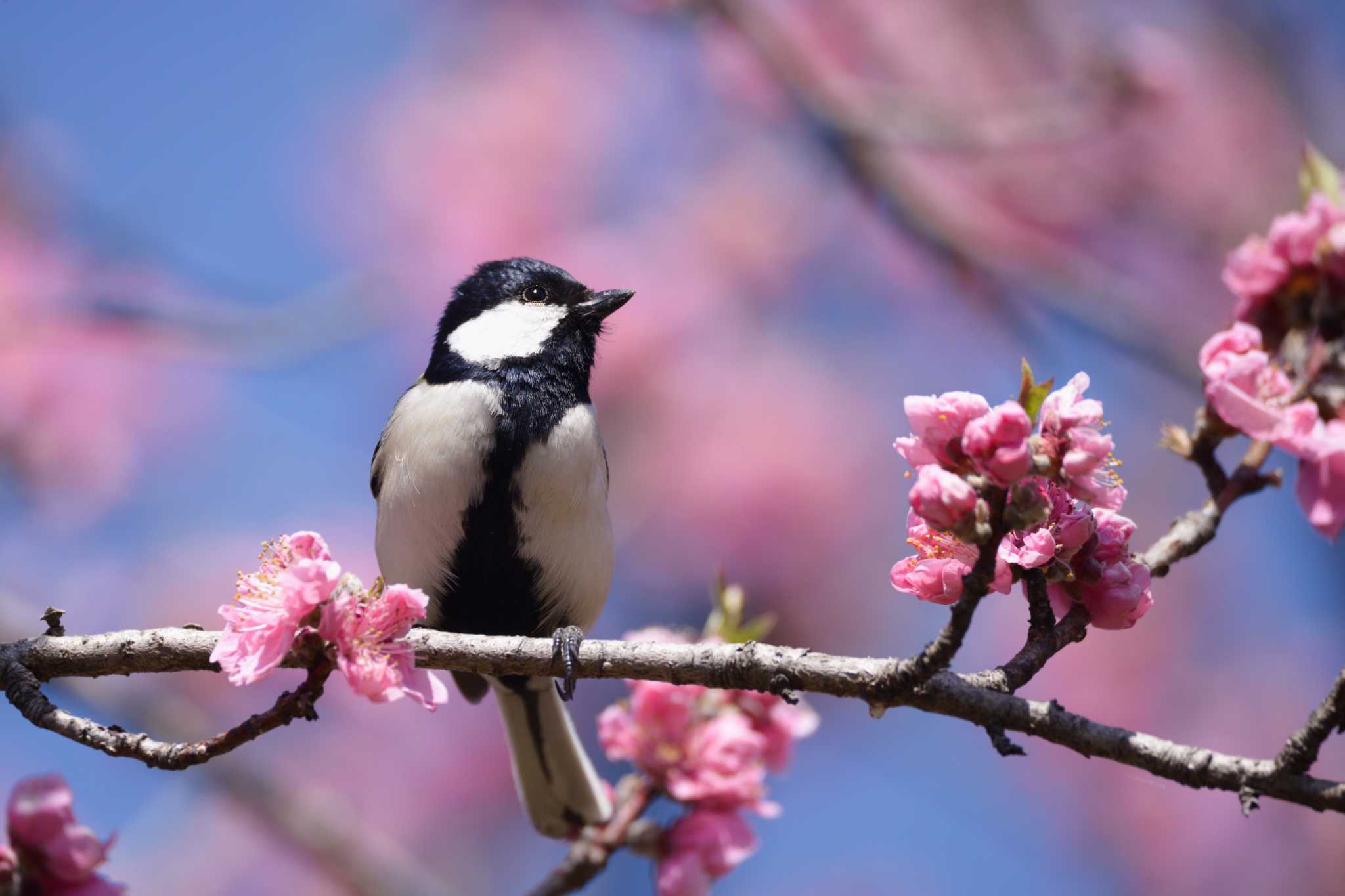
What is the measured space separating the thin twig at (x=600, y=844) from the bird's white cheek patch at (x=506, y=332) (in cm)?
119

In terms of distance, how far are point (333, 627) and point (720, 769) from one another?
3.48 ft

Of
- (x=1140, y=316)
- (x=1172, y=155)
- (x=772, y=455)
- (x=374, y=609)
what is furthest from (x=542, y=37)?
(x=374, y=609)

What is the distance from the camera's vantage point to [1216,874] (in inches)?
191

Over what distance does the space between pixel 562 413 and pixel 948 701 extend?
1.56 metres

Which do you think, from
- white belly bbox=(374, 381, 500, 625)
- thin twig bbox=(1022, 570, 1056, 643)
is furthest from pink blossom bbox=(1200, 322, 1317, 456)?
white belly bbox=(374, 381, 500, 625)

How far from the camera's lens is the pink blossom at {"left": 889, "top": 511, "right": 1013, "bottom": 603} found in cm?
172

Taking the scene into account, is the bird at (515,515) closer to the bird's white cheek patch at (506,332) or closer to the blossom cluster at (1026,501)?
the bird's white cheek patch at (506,332)

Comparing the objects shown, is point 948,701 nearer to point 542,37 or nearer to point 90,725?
point 90,725

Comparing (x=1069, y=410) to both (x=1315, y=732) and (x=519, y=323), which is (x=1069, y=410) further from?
(x=519, y=323)

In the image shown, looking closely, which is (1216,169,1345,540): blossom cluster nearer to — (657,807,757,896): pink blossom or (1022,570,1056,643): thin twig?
(1022,570,1056,643): thin twig

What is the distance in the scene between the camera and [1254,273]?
1.82 metres

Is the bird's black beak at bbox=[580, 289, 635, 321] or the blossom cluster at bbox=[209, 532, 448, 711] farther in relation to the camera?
the bird's black beak at bbox=[580, 289, 635, 321]

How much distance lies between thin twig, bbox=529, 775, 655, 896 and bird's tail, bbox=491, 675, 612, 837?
0.51 feet

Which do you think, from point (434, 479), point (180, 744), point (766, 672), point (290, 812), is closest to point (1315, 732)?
point (766, 672)
